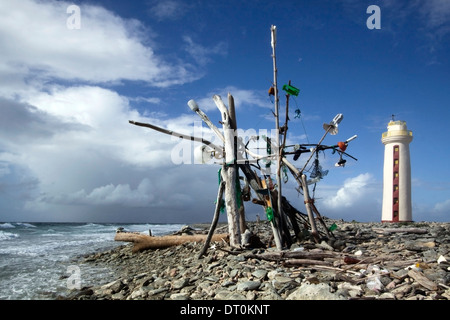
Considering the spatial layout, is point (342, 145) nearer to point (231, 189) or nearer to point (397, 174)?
point (231, 189)

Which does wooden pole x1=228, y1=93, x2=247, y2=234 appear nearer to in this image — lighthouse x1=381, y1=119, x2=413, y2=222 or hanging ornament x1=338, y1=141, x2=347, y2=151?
hanging ornament x1=338, y1=141, x2=347, y2=151

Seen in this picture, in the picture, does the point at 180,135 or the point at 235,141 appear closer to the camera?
the point at 235,141

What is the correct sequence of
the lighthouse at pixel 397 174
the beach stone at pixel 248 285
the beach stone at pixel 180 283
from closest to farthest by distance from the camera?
the beach stone at pixel 248 285
the beach stone at pixel 180 283
the lighthouse at pixel 397 174

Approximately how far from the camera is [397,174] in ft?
94.9

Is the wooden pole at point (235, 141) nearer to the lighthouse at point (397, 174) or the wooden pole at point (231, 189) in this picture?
the wooden pole at point (231, 189)

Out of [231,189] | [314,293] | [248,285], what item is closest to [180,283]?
[248,285]

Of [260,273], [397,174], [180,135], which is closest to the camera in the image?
[260,273]

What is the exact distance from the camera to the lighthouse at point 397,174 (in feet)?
92.4

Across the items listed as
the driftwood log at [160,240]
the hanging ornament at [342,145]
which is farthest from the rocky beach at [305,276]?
the driftwood log at [160,240]

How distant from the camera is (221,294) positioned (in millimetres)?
6277

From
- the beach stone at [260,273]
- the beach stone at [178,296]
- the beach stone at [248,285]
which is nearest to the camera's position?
the beach stone at [248,285]

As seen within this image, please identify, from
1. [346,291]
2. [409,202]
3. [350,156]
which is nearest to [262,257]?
[346,291]

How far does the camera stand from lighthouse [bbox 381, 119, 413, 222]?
92.4 feet
